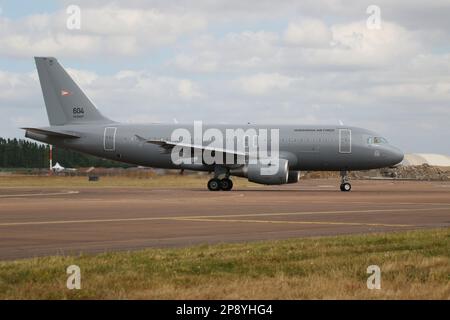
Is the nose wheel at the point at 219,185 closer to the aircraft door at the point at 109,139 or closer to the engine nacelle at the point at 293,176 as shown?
the engine nacelle at the point at 293,176

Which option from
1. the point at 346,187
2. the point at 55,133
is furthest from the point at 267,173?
the point at 55,133

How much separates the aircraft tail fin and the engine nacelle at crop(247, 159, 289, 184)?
1131cm

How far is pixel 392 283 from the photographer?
10523mm

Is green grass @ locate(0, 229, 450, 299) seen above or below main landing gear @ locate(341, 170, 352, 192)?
above

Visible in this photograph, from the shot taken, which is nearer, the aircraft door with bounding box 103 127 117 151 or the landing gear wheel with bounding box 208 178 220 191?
the landing gear wheel with bounding box 208 178 220 191

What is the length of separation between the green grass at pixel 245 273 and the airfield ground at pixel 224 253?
0.01 meters

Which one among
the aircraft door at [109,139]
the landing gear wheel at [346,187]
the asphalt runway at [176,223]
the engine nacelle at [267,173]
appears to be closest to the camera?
the asphalt runway at [176,223]

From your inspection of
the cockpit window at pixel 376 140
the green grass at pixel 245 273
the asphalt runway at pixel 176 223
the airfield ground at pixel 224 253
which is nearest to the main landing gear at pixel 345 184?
the cockpit window at pixel 376 140

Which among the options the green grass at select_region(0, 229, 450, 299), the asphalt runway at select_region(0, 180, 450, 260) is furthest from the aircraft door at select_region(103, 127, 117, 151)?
the green grass at select_region(0, 229, 450, 299)

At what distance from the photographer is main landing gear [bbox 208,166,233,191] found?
158 ft

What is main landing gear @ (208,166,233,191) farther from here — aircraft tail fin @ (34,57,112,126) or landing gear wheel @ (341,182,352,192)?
aircraft tail fin @ (34,57,112,126)

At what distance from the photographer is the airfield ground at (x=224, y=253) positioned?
33.1 ft
